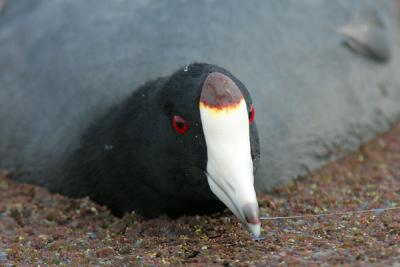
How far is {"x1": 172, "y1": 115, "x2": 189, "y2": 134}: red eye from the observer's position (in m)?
3.57

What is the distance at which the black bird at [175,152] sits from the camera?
338cm

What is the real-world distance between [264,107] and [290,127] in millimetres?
216

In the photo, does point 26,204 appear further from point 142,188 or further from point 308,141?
point 308,141

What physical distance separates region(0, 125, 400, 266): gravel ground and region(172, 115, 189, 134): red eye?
1.46 feet

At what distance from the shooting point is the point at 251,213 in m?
3.25

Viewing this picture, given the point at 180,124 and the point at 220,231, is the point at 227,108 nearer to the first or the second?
the point at 180,124

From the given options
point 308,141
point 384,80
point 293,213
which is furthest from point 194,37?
point 384,80

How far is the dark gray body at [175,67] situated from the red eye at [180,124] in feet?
2.68

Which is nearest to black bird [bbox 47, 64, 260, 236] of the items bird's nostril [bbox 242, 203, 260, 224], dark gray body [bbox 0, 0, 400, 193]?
bird's nostril [bbox 242, 203, 260, 224]

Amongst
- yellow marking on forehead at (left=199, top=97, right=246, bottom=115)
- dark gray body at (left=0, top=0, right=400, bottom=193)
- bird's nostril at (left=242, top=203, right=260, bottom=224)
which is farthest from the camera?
dark gray body at (left=0, top=0, right=400, bottom=193)

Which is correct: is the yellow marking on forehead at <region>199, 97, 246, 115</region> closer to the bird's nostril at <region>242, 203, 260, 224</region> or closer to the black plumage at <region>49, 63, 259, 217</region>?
the black plumage at <region>49, 63, 259, 217</region>

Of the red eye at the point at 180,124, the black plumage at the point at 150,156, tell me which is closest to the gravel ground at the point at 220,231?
the black plumage at the point at 150,156

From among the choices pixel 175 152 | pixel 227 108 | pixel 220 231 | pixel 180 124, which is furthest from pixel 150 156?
pixel 227 108

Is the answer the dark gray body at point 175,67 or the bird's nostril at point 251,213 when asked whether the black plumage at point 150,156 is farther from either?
the bird's nostril at point 251,213
